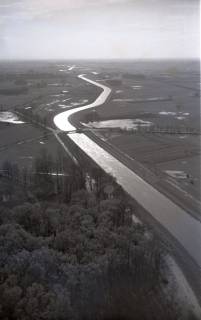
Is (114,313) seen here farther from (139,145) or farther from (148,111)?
(148,111)

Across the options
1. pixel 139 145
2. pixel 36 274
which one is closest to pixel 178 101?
pixel 139 145

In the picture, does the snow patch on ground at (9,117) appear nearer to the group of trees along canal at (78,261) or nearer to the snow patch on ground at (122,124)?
the snow patch on ground at (122,124)

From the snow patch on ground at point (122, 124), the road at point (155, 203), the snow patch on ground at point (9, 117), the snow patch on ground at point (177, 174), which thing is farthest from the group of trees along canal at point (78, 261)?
the snow patch on ground at point (9, 117)

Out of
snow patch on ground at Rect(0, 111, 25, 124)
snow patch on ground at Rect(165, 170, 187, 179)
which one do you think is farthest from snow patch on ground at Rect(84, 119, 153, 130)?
snow patch on ground at Rect(165, 170, 187, 179)


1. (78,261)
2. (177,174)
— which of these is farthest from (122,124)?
(78,261)

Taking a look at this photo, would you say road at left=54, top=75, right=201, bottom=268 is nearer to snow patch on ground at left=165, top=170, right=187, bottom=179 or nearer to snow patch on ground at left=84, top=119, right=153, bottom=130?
snow patch on ground at left=165, top=170, right=187, bottom=179
